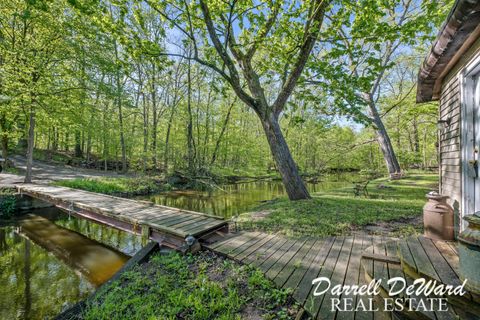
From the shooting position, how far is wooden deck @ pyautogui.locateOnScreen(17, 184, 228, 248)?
402 centimetres

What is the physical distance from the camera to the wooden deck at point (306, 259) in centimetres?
216

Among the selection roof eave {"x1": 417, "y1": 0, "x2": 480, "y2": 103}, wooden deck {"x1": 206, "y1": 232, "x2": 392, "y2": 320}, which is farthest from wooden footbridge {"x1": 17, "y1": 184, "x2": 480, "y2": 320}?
roof eave {"x1": 417, "y1": 0, "x2": 480, "y2": 103}

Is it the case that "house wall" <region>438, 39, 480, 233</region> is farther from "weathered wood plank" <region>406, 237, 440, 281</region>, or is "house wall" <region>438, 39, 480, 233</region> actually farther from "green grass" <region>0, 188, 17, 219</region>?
"green grass" <region>0, 188, 17, 219</region>

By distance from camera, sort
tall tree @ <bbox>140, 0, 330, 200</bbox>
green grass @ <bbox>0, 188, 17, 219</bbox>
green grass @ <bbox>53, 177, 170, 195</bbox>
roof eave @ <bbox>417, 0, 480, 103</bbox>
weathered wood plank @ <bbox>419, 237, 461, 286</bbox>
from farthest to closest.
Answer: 1. green grass @ <bbox>53, 177, 170, 195</bbox>
2. green grass @ <bbox>0, 188, 17, 219</bbox>
3. tall tree @ <bbox>140, 0, 330, 200</bbox>
4. roof eave @ <bbox>417, 0, 480, 103</bbox>
5. weathered wood plank @ <bbox>419, 237, 461, 286</bbox>

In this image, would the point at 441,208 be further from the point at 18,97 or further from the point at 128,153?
the point at 128,153

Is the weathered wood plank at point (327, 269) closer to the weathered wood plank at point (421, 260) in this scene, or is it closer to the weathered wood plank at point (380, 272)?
the weathered wood plank at point (380, 272)

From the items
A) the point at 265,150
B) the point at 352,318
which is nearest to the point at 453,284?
the point at 352,318

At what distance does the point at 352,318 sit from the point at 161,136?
21056mm

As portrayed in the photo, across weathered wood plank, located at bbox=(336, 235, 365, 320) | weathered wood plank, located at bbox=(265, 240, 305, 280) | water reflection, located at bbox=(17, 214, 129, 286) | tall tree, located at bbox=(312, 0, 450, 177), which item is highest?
tall tree, located at bbox=(312, 0, 450, 177)

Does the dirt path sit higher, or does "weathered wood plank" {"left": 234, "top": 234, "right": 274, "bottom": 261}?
the dirt path

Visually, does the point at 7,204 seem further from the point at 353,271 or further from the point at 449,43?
the point at 449,43

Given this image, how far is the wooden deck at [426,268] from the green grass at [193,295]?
1.08m

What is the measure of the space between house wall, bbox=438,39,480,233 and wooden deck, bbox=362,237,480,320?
0.90 metres

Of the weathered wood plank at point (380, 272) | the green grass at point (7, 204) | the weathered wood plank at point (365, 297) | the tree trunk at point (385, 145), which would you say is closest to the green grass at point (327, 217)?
the weathered wood plank at point (365, 297)
